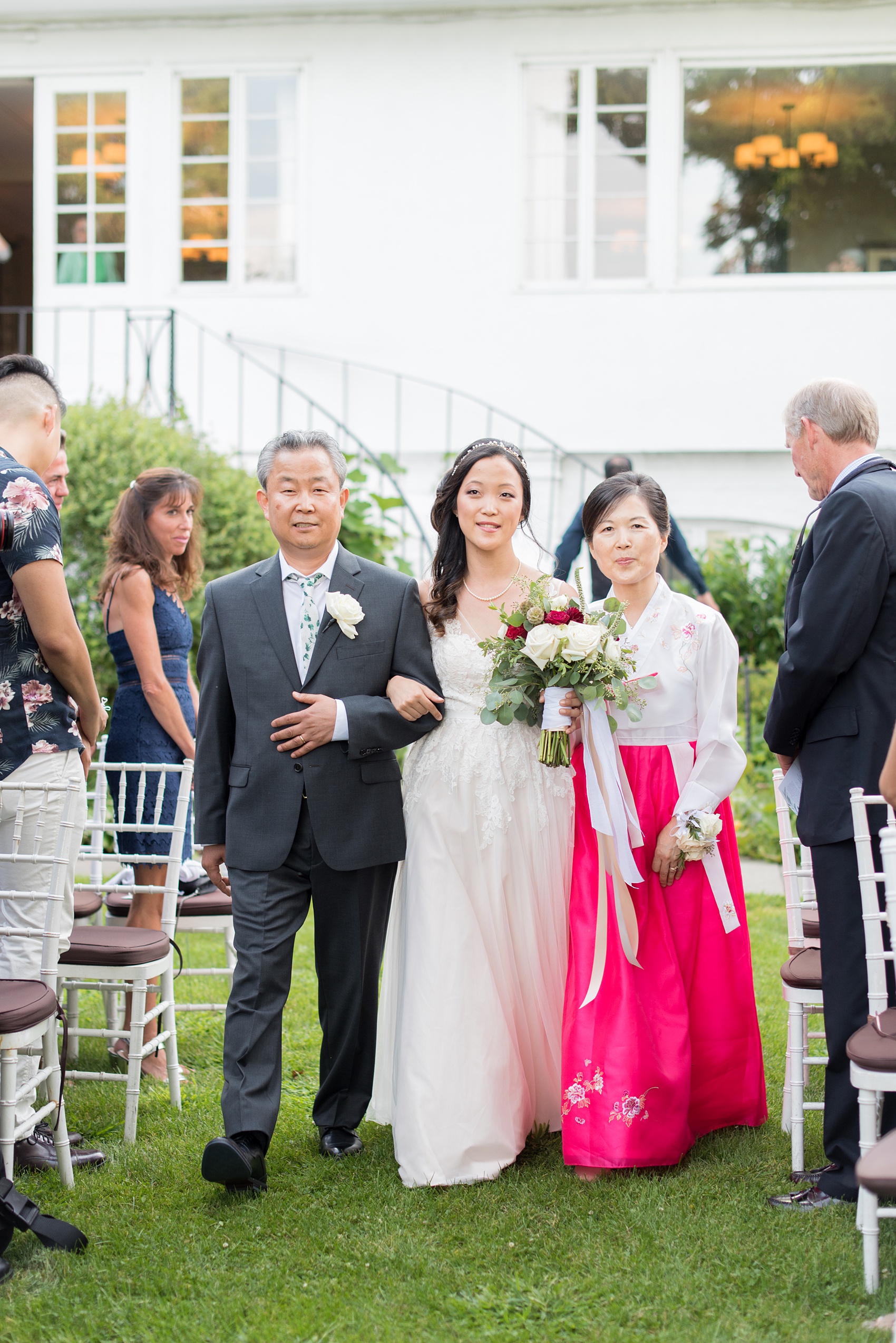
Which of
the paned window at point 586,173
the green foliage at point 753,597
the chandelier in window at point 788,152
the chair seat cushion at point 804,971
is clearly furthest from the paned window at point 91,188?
the chair seat cushion at point 804,971

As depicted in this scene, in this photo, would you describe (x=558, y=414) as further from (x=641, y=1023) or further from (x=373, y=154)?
(x=641, y=1023)

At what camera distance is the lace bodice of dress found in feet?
13.1

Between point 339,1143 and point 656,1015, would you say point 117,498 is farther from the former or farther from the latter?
point 656,1015

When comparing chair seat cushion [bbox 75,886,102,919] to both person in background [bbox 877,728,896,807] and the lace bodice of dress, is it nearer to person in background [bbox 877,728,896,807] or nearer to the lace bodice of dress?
the lace bodice of dress

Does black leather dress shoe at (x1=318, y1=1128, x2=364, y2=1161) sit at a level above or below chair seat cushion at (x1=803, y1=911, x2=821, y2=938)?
below

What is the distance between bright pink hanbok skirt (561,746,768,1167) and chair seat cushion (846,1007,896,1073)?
782 millimetres

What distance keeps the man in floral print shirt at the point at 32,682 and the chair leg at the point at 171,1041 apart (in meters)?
0.80

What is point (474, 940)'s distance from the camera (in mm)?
3934

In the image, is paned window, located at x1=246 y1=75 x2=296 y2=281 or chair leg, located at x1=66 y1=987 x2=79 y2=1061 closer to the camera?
chair leg, located at x1=66 y1=987 x2=79 y2=1061

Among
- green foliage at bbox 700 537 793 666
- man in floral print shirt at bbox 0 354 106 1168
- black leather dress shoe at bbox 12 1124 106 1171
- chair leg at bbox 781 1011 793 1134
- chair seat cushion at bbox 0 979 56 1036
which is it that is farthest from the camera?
green foliage at bbox 700 537 793 666

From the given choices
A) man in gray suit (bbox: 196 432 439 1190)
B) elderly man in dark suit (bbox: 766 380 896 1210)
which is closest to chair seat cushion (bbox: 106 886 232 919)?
man in gray suit (bbox: 196 432 439 1190)

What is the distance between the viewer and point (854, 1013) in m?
3.54

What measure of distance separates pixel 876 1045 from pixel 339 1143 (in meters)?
1.81

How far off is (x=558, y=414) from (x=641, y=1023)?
7.59 metres
